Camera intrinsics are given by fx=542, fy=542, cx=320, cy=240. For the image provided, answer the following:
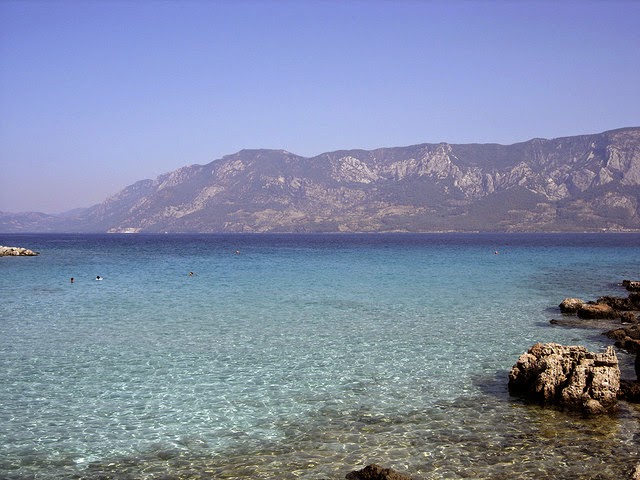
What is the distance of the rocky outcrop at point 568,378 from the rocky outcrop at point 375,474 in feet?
28.0

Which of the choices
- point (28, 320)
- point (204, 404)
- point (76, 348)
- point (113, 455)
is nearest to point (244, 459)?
point (113, 455)

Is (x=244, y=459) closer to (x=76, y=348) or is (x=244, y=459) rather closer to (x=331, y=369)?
(x=331, y=369)

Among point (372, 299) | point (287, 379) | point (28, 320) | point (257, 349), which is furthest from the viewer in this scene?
point (372, 299)

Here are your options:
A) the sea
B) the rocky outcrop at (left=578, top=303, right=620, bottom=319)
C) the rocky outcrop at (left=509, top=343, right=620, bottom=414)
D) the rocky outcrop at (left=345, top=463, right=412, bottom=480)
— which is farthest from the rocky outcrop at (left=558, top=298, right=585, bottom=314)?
the rocky outcrop at (left=345, top=463, right=412, bottom=480)

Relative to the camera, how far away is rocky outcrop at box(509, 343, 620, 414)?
742 inches

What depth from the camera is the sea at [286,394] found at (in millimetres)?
14789

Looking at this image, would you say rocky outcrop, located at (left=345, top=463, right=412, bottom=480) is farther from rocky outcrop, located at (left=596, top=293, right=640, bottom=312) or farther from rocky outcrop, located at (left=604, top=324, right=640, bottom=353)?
rocky outcrop, located at (left=596, top=293, right=640, bottom=312)

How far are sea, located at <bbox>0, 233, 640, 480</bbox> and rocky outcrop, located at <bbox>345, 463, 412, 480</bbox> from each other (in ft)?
1.68

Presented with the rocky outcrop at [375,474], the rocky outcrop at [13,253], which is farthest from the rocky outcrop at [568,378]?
the rocky outcrop at [13,253]

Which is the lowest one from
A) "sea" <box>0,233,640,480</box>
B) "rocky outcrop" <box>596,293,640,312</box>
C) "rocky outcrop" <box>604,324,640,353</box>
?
"sea" <box>0,233,640,480</box>

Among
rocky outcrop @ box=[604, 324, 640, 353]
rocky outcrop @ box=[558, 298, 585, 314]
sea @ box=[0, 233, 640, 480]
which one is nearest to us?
sea @ box=[0, 233, 640, 480]

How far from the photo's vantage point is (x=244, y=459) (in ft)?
49.1

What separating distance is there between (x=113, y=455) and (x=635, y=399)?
697 inches

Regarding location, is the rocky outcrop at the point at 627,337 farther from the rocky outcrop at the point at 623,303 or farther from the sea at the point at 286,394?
the rocky outcrop at the point at 623,303
